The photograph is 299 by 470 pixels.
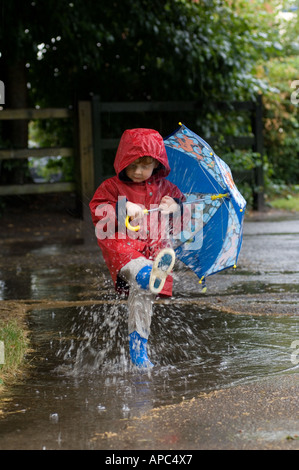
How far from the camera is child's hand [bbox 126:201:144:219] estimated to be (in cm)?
441

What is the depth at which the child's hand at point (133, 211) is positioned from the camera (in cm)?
441

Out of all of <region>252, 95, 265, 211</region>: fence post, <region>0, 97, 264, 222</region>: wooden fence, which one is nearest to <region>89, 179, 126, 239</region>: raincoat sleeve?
<region>0, 97, 264, 222</region>: wooden fence

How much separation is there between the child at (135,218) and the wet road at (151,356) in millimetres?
320

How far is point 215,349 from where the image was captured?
4.93m

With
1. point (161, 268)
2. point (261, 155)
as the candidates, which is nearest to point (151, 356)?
point (161, 268)

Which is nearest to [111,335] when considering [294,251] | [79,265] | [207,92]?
[79,265]

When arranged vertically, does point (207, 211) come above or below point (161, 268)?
above

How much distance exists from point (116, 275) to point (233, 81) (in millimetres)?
9687

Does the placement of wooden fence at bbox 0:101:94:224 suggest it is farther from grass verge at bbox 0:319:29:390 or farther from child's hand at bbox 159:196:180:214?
child's hand at bbox 159:196:180:214

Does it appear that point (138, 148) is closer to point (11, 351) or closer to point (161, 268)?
point (161, 268)

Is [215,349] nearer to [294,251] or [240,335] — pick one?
[240,335]

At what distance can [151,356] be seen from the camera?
4.82m

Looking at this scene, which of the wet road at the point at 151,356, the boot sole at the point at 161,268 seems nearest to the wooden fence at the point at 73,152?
the wet road at the point at 151,356

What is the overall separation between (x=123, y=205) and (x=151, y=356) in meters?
0.99
